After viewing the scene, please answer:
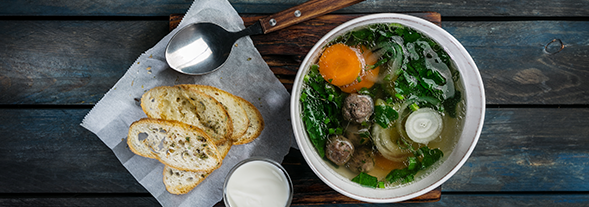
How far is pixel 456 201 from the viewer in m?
1.79

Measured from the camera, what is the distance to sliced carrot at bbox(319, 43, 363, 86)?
1.36 metres

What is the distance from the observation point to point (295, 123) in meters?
1.29

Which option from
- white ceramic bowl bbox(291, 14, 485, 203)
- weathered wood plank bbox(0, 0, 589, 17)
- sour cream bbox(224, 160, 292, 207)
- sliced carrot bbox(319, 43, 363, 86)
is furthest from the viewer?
weathered wood plank bbox(0, 0, 589, 17)

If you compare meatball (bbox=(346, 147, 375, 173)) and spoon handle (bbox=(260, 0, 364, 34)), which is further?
spoon handle (bbox=(260, 0, 364, 34))

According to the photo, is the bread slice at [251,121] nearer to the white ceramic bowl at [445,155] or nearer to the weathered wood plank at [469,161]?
the white ceramic bowl at [445,155]

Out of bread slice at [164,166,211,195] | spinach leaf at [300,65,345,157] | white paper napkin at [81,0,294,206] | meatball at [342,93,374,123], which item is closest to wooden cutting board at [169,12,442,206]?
white paper napkin at [81,0,294,206]

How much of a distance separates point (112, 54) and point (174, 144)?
0.58 metres

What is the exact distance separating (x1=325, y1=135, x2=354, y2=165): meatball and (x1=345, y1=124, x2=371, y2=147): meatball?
2 cm

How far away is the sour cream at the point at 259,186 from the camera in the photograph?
154 cm

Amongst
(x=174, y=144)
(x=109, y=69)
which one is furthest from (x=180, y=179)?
(x=109, y=69)

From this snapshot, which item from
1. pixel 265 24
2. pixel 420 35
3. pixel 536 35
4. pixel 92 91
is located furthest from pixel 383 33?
pixel 92 91

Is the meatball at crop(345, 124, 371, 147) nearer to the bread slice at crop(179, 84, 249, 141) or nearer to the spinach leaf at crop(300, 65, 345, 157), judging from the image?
the spinach leaf at crop(300, 65, 345, 157)

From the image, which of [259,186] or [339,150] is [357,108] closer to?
[339,150]

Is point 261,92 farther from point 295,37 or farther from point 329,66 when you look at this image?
point 329,66
